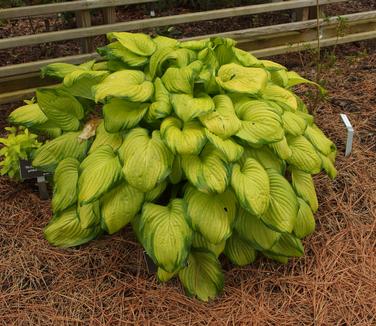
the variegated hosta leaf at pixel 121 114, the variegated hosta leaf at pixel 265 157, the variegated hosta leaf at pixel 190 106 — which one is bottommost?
the variegated hosta leaf at pixel 265 157

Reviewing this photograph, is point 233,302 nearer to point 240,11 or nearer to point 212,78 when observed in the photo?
point 212,78

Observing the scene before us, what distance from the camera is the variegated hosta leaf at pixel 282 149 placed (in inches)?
83.3

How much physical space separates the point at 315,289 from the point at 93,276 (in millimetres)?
972

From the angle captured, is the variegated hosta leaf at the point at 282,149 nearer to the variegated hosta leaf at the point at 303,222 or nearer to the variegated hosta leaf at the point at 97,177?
the variegated hosta leaf at the point at 303,222

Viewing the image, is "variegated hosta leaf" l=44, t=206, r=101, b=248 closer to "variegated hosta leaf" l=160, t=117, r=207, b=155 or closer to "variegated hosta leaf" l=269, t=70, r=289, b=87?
"variegated hosta leaf" l=160, t=117, r=207, b=155

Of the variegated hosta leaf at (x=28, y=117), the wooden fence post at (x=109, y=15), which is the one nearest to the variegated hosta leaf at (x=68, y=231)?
the variegated hosta leaf at (x=28, y=117)

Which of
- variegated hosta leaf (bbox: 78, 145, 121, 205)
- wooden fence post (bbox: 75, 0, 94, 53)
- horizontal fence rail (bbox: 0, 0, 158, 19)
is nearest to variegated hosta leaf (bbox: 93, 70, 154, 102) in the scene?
variegated hosta leaf (bbox: 78, 145, 121, 205)

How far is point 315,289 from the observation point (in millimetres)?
2146

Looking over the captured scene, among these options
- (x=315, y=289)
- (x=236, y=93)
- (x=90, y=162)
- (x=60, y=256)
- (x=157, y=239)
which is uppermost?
(x=236, y=93)

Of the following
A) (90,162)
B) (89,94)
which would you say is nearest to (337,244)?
(90,162)

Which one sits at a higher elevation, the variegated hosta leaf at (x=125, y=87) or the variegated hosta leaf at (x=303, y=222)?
the variegated hosta leaf at (x=125, y=87)

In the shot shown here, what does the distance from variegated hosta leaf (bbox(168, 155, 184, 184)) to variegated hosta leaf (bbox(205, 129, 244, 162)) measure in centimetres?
16

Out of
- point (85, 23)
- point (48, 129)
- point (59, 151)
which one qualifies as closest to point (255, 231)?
point (59, 151)

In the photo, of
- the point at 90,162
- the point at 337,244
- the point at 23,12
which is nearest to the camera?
the point at 90,162
